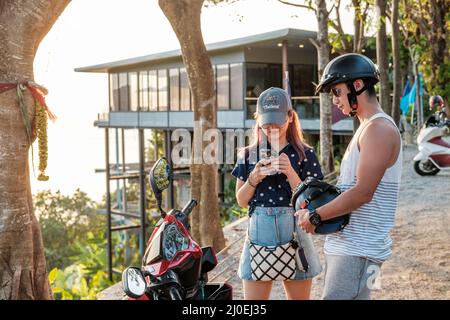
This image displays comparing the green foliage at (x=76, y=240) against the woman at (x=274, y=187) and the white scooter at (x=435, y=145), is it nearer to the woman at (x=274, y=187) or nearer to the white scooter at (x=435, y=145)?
the white scooter at (x=435, y=145)

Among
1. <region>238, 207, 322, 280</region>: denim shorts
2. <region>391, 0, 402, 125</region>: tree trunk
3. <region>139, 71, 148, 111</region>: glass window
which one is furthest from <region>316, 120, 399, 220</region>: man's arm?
<region>139, 71, 148, 111</region>: glass window

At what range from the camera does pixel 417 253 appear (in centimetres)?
712

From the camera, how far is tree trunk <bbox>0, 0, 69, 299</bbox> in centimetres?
504

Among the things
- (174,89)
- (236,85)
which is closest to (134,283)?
(236,85)

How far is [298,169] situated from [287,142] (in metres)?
0.18

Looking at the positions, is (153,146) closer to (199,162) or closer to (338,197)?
(199,162)

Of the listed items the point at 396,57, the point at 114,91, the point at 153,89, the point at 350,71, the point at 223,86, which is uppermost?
the point at 114,91

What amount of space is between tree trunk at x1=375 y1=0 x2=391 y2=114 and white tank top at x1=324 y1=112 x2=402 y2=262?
10.3 m

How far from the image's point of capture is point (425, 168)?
477 inches

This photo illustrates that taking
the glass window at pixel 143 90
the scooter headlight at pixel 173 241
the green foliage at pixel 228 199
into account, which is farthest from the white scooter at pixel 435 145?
the glass window at pixel 143 90

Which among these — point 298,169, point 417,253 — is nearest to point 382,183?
point 298,169

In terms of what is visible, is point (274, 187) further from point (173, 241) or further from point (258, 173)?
point (173, 241)

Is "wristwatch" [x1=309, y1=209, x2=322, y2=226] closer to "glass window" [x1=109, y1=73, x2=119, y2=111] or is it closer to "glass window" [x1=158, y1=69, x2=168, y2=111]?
"glass window" [x1=158, y1=69, x2=168, y2=111]

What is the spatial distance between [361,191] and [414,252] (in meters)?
5.04
